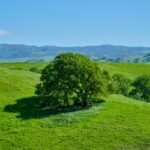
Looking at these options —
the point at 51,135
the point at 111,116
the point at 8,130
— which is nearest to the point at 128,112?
the point at 111,116

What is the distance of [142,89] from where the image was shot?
113125mm

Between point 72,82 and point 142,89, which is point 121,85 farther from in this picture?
point 72,82

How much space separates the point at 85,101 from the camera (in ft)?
243

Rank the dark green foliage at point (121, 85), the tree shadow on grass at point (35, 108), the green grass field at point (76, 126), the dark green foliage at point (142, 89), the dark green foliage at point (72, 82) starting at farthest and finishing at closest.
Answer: the dark green foliage at point (121, 85) < the dark green foliage at point (142, 89) < the dark green foliage at point (72, 82) < the tree shadow on grass at point (35, 108) < the green grass field at point (76, 126)

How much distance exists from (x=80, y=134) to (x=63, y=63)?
1497 centimetres

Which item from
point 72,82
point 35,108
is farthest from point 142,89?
point 35,108

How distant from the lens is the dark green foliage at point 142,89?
11094 cm

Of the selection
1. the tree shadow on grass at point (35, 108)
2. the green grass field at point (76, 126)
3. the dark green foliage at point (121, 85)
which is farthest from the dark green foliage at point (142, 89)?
the tree shadow on grass at point (35, 108)

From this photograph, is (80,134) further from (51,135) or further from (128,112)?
(128,112)

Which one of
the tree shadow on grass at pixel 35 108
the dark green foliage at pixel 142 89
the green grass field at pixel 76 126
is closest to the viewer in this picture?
the green grass field at pixel 76 126

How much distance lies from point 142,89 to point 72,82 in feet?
146

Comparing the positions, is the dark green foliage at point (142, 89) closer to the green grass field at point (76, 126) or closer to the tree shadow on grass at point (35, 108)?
the green grass field at point (76, 126)

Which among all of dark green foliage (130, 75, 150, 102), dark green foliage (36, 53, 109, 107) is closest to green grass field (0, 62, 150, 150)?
dark green foliage (36, 53, 109, 107)

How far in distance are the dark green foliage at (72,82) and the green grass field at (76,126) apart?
3030 mm
